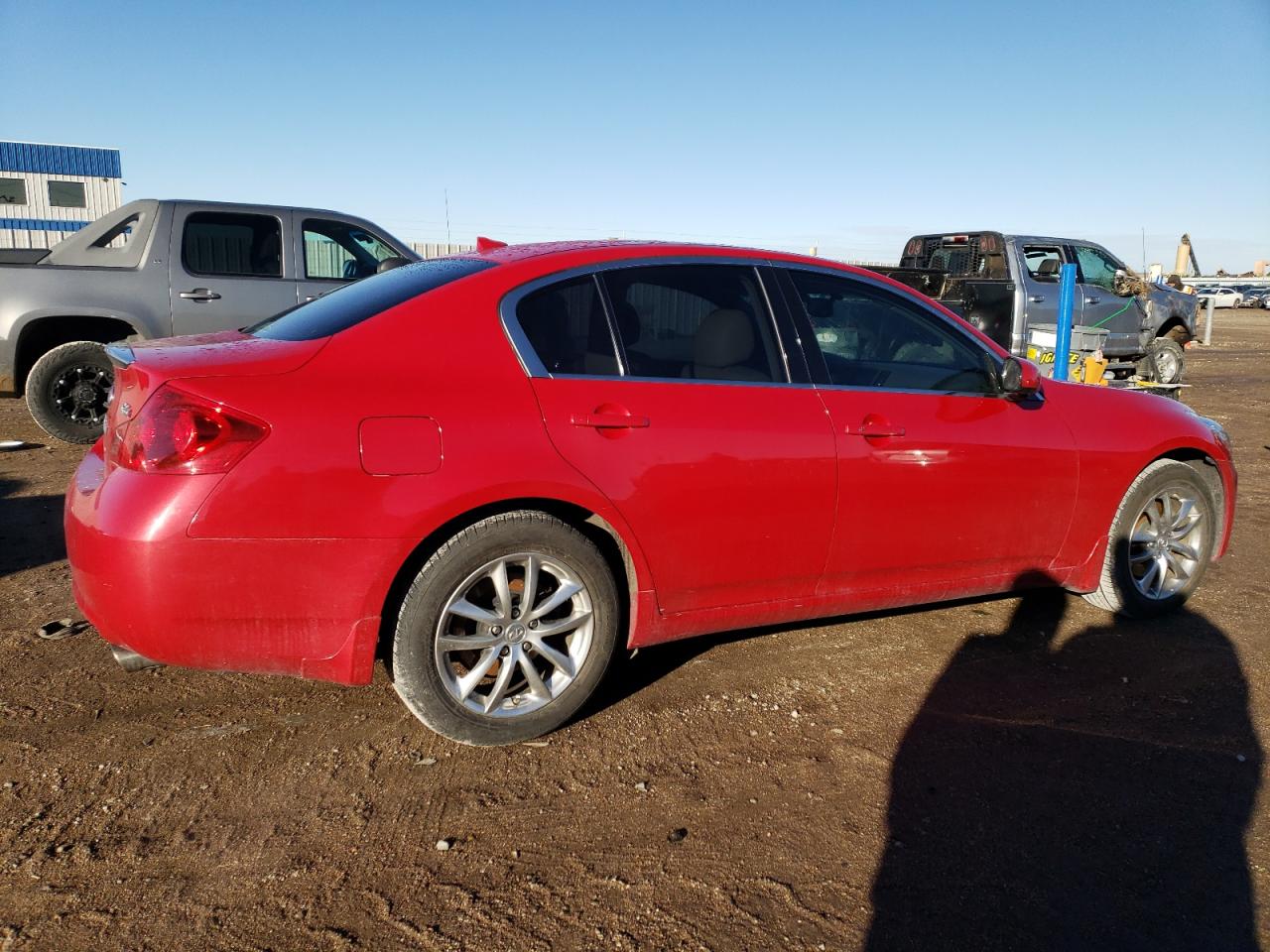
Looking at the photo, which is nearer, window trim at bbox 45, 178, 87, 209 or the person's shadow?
the person's shadow

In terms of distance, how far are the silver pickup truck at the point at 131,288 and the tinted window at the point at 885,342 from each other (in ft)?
16.1

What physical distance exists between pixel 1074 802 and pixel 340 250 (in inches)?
298

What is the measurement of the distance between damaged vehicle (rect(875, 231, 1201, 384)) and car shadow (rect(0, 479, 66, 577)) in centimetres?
892

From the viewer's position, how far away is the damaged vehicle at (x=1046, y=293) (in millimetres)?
12438

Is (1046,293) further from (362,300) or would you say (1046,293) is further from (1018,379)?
(362,300)

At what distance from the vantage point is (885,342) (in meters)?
4.12

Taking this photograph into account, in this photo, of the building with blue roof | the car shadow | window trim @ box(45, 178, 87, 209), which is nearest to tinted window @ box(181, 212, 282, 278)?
the car shadow

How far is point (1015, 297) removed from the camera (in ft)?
40.4

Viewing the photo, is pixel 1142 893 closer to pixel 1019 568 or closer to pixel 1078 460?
pixel 1019 568

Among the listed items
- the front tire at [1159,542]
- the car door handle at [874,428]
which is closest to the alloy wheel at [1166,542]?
the front tire at [1159,542]

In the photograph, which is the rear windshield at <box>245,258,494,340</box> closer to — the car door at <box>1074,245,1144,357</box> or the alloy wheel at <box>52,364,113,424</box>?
the alloy wheel at <box>52,364,113,424</box>

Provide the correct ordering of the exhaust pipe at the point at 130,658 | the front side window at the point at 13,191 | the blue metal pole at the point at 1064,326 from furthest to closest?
the front side window at the point at 13,191 → the blue metal pole at the point at 1064,326 → the exhaust pipe at the point at 130,658

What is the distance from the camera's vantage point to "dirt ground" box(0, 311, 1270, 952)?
2453mm

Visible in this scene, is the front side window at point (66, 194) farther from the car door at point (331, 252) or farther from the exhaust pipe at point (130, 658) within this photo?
the exhaust pipe at point (130, 658)
